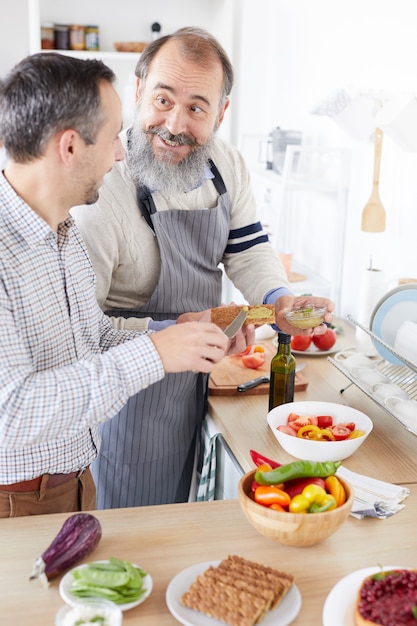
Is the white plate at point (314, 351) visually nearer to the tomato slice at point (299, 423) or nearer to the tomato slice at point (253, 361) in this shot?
the tomato slice at point (253, 361)

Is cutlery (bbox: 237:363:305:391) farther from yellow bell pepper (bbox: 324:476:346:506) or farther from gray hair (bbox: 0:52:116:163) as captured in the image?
gray hair (bbox: 0:52:116:163)

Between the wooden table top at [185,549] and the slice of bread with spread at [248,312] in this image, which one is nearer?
the wooden table top at [185,549]

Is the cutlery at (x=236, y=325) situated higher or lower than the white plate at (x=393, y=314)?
higher

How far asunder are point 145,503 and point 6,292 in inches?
40.6

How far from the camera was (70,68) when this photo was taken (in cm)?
124

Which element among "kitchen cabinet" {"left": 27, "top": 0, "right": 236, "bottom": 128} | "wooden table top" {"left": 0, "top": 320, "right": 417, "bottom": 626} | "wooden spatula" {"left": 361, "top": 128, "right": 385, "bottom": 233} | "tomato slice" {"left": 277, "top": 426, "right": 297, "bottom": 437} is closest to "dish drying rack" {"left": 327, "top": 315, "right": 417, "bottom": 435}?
"tomato slice" {"left": 277, "top": 426, "right": 297, "bottom": 437}

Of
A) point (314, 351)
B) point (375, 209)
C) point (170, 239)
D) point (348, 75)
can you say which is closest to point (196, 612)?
point (170, 239)

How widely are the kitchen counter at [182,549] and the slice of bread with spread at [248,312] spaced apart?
1.65ft

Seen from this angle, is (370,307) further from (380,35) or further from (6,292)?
(6,292)

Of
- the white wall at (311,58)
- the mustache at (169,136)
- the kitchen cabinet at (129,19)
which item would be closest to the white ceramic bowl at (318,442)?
the mustache at (169,136)

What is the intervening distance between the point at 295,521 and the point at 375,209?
4.92ft

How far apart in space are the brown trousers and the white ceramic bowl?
0.42 metres

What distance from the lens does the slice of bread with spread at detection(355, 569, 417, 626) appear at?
3.18 ft

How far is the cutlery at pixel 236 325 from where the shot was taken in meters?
1.63
